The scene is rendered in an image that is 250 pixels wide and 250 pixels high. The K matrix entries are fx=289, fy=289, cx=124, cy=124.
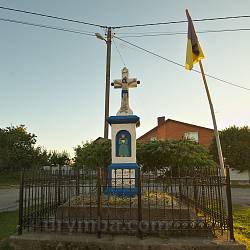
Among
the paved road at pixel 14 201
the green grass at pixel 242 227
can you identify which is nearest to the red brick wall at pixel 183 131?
the paved road at pixel 14 201

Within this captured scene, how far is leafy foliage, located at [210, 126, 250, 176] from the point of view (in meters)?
32.3

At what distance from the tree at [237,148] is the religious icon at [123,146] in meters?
24.1

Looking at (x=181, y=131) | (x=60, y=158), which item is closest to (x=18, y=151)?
(x=60, y=158)

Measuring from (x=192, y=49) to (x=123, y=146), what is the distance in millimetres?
3791

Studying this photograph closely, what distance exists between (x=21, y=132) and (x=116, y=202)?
37.9 m

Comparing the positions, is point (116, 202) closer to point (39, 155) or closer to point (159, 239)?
point (159, 239)

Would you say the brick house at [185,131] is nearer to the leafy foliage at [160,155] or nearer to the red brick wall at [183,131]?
the red brick wall at [183,131]

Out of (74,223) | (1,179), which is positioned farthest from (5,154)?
(74,223)

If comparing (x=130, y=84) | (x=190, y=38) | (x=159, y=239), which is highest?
(x=190, y=38)

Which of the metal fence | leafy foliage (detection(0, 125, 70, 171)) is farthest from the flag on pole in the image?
leafy foliage (detection(0, 125, 70, 171))

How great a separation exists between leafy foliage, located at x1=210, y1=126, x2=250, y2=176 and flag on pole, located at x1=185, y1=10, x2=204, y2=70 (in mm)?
25084

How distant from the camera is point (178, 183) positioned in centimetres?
709

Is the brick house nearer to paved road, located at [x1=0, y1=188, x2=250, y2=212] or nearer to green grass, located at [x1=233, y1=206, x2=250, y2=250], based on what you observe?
paved road, located at [x1=0, y1=188, x2=250, y2=212]

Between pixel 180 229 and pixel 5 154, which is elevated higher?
pixel 5 154
